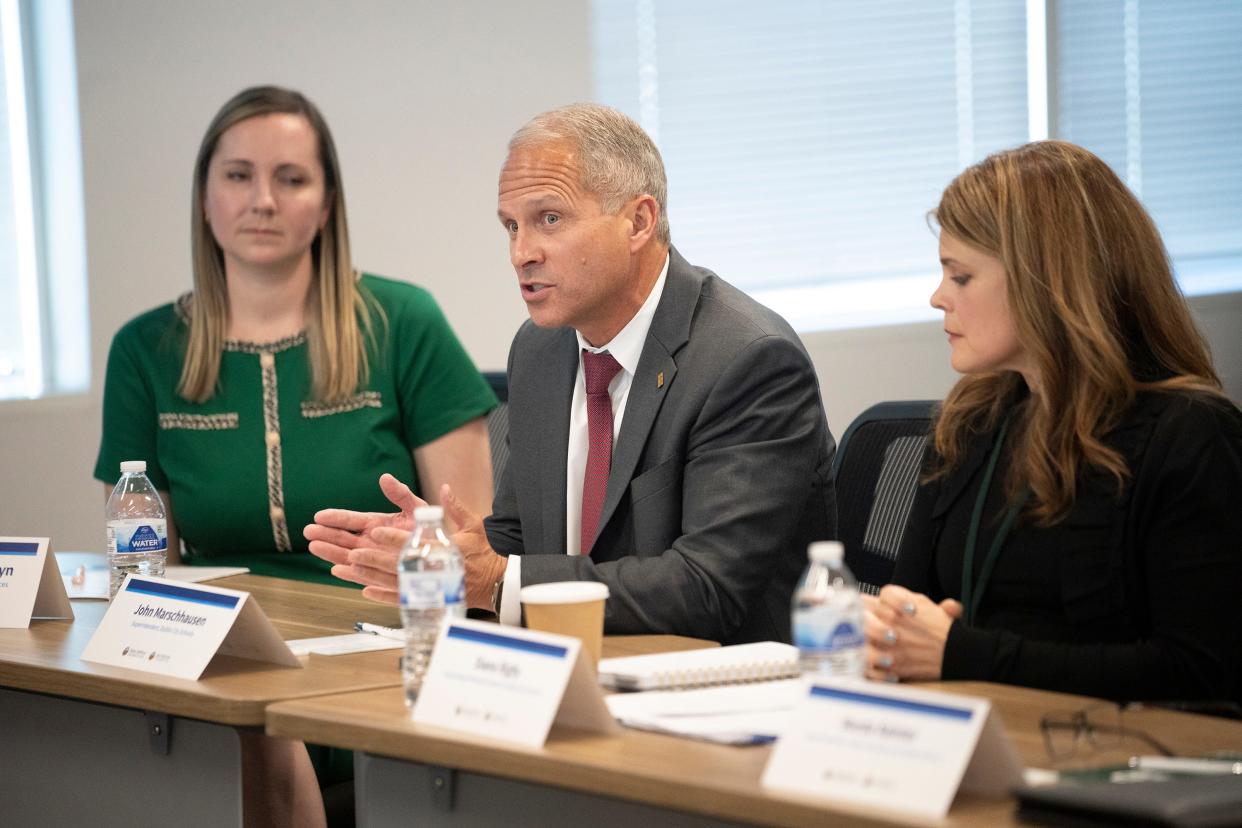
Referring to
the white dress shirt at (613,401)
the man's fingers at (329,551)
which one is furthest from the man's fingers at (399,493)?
the white dress shirt at (613,401)

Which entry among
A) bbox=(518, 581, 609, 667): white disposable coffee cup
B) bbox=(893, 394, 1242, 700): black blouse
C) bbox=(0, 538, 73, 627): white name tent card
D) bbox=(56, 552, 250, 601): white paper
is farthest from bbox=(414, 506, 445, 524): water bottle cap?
bbox=(56, 552, 250, 601): white paper

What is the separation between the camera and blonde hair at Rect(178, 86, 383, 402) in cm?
307

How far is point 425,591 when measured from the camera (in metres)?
1.67

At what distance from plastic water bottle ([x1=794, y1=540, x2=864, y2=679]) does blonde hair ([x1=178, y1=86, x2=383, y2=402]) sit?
6.02ft

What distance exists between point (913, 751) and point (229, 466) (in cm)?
210

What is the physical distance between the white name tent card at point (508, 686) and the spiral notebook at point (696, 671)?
0.61 feet

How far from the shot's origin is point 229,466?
301 centimetres

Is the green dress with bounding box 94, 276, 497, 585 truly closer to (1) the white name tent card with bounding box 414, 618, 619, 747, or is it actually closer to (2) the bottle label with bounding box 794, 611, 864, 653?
(1) the white name tent card with bounding box 414, 618, 619, 747

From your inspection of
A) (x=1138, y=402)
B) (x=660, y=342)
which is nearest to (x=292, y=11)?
(x=660, y=342)

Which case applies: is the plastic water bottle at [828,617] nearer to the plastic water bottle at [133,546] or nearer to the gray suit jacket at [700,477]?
the gray suit jacket at [700,477]

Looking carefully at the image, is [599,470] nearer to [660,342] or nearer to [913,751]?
[660,342]

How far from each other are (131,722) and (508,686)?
2.43ft

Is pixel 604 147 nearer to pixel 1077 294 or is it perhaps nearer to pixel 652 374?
pixel 652 374

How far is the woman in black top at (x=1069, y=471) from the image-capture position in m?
1.71
